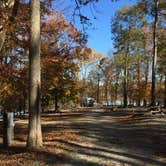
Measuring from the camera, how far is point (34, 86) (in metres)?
11.4

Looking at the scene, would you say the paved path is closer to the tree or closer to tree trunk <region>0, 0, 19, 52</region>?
tree trunk <region>0, 0, 19, 52</region>

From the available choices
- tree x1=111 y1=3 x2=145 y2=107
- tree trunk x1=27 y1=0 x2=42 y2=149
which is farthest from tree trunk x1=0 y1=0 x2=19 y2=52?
tree x1=111 y1=3 x2=145 y2=107

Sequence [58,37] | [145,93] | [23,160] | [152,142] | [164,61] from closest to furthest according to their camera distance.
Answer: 1. [23,160]
2. [152,142]
3. [58,37]
4. [164,61]
5. [145,93]

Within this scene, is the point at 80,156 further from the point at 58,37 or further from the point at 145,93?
the point at 145,93

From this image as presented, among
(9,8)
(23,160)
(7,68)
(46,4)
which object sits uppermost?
(46,4)

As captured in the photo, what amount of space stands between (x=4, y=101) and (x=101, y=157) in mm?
9899

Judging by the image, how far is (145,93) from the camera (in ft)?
168

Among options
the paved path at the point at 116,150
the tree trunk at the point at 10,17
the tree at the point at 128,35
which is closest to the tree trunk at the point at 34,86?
the paved path at the point at 116,150

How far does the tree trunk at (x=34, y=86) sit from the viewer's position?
11.3 m

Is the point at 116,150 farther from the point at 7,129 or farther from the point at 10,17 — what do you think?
the point at 10,17

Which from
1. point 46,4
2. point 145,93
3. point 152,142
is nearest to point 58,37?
point 46,4

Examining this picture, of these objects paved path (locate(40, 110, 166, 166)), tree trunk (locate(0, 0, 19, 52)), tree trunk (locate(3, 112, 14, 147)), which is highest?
tree trunk (locate(0, 0, 19, 52))

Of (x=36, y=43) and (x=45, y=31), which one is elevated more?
(x=45, y=31)

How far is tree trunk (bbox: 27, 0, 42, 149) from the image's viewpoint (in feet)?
37.2
